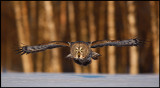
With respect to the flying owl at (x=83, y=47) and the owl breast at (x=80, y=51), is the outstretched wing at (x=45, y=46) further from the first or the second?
the owl breast at (x=80, y=51)

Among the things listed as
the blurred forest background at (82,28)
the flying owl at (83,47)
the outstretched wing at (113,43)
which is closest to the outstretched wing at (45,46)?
the flying owl at (83,47)

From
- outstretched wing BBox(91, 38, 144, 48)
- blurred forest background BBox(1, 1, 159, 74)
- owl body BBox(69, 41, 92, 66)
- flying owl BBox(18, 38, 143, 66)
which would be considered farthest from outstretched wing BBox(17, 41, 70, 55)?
blurred forest background BBox(1, 1, 159, 74)

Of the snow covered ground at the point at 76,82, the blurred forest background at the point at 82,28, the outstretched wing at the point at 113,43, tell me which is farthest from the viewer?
the blurred forest background at the point at 82,28

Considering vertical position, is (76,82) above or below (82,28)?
below

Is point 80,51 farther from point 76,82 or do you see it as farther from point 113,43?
point 113,43

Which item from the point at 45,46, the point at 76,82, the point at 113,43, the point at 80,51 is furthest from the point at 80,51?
the point at 45,46

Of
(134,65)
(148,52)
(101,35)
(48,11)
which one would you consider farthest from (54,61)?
(148,52)
